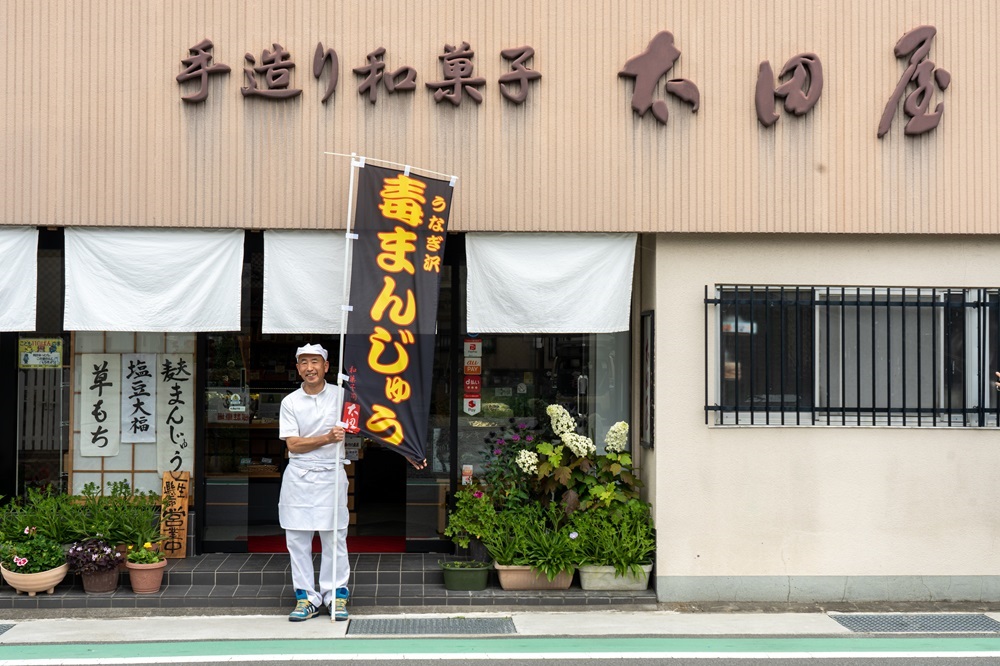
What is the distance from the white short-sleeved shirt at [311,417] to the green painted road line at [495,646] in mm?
1545

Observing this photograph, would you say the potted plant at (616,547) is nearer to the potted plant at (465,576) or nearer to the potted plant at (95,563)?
the potted plant at (465,576)

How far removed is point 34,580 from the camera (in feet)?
27.3

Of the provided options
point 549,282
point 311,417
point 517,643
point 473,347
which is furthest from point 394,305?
point 517,643

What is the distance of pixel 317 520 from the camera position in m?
8.16

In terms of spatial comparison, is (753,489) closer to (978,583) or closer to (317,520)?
(978,583)

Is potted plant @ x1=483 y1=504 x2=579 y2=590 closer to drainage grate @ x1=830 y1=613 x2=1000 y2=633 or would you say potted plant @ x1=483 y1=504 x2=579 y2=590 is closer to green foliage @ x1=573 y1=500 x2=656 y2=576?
green foliage @ x1=573 y1=500 x2=656 y2=576

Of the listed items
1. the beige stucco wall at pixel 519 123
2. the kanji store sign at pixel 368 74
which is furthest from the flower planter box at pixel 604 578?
the kanji store sign at pixel 368 74

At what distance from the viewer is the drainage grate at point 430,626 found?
7.82m

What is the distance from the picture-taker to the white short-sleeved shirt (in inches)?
322

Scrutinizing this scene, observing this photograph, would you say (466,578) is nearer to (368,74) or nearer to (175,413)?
(175,413)

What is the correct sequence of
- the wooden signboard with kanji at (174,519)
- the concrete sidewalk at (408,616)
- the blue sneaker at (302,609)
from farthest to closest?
the wooden signboard with kanji at (174,519) → the blue sneaker at (302,609) → the concrete sidewalk at (408,616)

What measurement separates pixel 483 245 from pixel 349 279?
136cm

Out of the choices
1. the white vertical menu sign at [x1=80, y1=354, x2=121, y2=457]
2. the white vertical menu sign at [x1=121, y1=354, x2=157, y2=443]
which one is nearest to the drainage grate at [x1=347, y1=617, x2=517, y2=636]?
the white vertical menu sign at [x1=121, y1=354, x2=157, y2=443]

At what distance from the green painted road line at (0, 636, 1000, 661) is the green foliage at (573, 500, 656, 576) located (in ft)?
3.62
